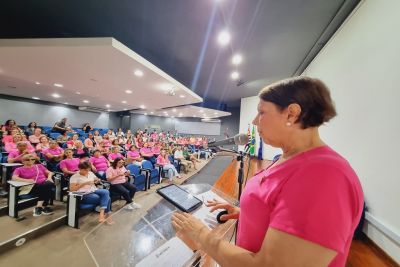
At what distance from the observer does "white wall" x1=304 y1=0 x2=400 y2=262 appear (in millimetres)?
1339

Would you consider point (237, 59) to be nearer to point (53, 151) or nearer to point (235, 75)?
point (235, 75)

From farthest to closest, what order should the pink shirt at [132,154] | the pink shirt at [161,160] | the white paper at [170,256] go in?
the pink shirt at [161,160] → the pink shirt at [132,154] → the white paper at [170,256]

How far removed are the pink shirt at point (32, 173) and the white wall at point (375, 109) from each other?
4.73 meters

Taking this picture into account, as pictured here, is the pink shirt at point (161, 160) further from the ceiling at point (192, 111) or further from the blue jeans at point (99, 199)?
the ceiling at point (192, 111)

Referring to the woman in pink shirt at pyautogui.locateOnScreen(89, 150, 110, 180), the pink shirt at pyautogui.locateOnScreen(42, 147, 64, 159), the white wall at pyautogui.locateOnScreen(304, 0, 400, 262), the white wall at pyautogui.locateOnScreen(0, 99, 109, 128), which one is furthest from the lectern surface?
the white wall at pyautogui.locateOnScreen(0, 99, 109, 128)

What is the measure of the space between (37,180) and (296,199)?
4.22m

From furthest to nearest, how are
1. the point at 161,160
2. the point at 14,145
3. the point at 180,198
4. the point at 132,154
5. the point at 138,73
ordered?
the point at 161,160 < the point at 132,154 < the point at 14,145 < the point at 138,73 < the point at 180,198

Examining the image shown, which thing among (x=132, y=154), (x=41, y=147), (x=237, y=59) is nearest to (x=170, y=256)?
(x=237, y=59)

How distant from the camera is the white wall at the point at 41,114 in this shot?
363 inches

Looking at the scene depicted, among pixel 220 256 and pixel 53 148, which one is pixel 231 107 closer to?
pixel 53 148

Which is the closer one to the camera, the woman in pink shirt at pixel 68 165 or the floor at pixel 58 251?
the floor at pixel 58 251

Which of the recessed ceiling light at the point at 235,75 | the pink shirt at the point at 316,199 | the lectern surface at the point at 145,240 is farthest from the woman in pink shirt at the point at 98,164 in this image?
the pink shirt at the point at 316,199

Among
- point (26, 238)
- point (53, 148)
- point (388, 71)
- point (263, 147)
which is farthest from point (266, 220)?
point (263, 147)

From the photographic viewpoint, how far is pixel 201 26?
2.95 meters
